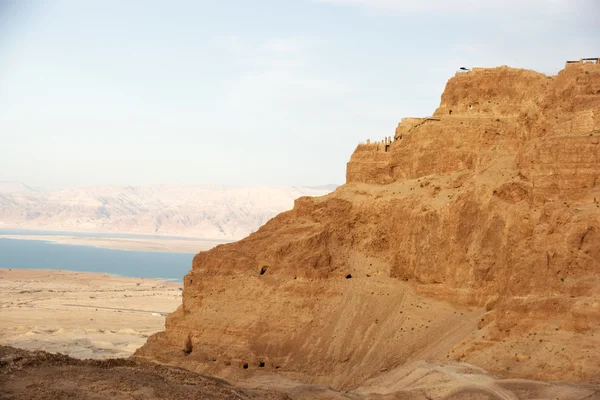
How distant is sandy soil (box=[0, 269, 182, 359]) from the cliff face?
1594 centimetres

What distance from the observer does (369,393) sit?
40.2 meters

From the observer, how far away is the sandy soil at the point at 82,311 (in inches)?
2680

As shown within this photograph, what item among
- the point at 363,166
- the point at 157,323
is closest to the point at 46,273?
the point at 157,323

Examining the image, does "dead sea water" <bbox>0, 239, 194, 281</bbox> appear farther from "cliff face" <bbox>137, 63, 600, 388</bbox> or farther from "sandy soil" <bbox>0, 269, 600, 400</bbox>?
"cliff face" <bbox>137, 63, 600, 388</bbox>

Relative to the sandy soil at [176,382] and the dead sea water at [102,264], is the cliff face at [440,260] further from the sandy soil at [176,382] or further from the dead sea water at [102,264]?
the dead sea water at [102,264]

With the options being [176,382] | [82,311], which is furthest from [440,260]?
[82,311]

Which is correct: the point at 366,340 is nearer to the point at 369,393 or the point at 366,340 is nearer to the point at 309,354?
the point at 309,354

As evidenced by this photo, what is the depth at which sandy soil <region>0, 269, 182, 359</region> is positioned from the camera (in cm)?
6806

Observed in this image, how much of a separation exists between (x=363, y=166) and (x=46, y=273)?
3654 inches

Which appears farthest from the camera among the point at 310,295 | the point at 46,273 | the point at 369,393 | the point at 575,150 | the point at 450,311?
the point at 46,273

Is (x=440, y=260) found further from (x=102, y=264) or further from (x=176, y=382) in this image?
(x=102, y=264)

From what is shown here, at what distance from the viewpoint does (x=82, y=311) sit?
88812 millimetres

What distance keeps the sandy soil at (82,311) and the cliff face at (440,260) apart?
15943 millimetres

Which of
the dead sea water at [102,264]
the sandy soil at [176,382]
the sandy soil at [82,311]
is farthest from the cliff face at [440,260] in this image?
the dead sea water at [102,264]
